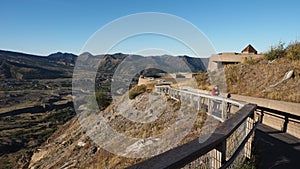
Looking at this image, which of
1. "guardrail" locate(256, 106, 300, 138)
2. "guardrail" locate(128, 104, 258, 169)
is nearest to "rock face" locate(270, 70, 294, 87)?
"guardrail" locate(256, 106, 300, 138)

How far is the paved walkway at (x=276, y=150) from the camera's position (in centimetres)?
390

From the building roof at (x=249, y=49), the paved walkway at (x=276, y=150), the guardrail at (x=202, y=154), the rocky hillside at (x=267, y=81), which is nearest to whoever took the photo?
the guardrail at (x=202, y=154)

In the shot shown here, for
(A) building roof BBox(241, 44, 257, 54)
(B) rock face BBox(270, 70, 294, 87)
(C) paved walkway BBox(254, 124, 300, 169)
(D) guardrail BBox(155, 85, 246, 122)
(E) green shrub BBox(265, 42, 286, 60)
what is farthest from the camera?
(A) building roof BBox(241, 44, 257, 54)

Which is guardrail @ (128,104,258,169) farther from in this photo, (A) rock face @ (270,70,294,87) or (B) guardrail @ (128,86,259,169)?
(A) rock face @ (270,70,294,87)

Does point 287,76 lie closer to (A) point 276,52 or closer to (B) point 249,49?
(A) point 276,52

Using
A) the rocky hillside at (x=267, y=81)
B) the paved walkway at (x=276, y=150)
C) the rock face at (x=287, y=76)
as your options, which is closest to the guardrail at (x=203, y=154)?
the paved walkway at (x=276, y=150)

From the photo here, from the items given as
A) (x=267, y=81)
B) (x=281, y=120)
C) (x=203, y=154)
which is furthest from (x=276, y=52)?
(x=203, y=154)

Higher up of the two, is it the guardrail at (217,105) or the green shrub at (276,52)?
the green shrub at (276,52)

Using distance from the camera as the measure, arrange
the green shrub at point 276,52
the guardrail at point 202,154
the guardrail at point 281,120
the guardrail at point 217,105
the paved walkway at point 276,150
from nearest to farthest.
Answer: the guardrail at point 202,154
the paved walkway at point 276,150
the guardrail at point 281,120
the guardrail at point 217,105
the green shrub at point 276,52

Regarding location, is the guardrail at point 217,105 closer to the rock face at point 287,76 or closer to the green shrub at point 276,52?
the rock face at point 287,76

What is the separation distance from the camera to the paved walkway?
390 cm

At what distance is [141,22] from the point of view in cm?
1127

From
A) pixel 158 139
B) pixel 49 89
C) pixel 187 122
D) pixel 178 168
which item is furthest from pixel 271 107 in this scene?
pixel 49 89

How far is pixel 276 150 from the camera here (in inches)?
182
